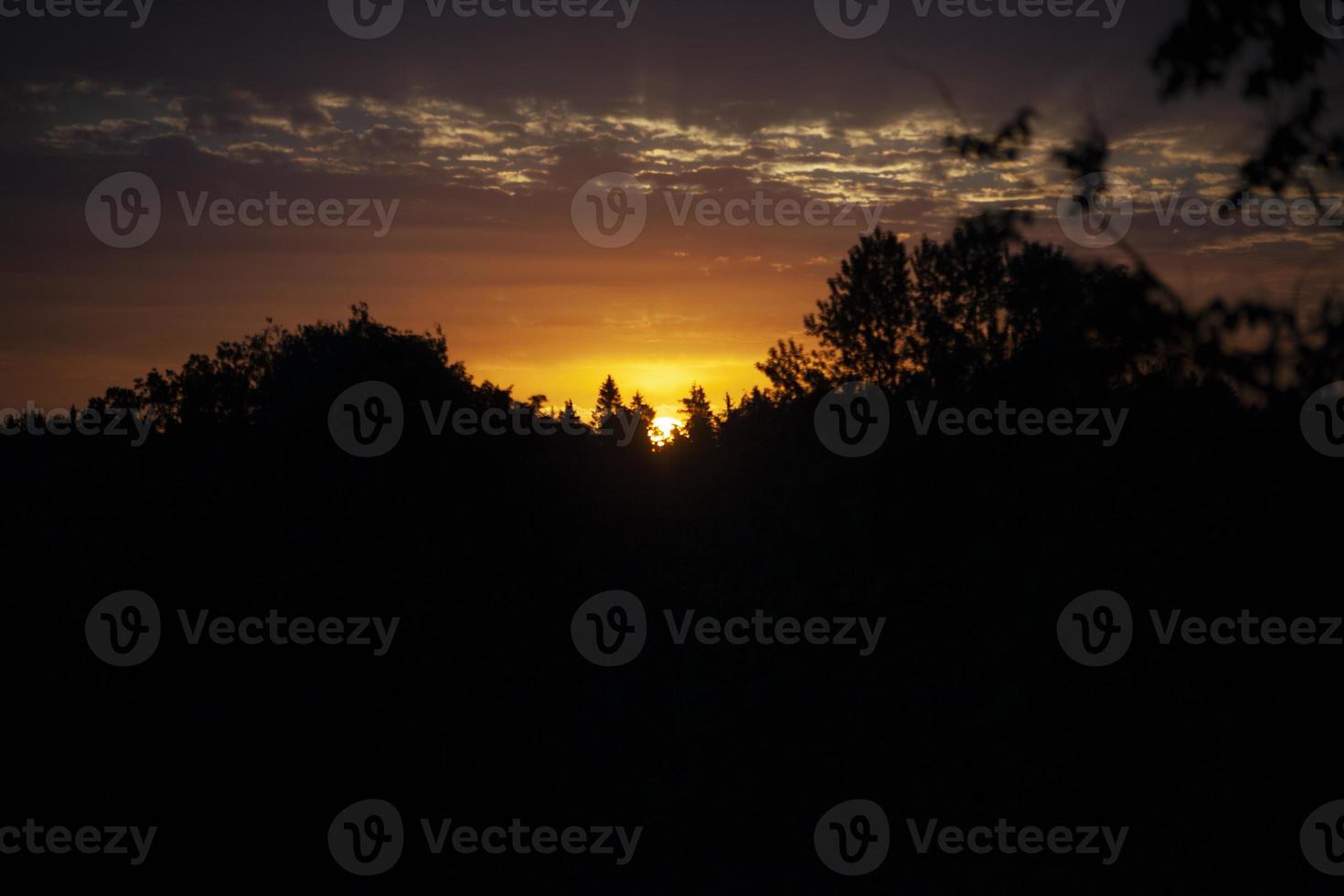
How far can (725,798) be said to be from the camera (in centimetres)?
1465

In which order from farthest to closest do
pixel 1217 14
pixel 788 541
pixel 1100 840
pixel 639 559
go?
pixel 639 559 → pixel 788 541 → pixel 1100 840 → pixel 1217 14

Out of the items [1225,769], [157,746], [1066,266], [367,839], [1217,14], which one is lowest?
→ [367,839]

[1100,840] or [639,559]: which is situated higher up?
[639,559]

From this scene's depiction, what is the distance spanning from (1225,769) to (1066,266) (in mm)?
4168

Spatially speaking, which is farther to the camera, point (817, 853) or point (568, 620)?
point (568, 620)

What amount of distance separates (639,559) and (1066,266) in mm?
14380

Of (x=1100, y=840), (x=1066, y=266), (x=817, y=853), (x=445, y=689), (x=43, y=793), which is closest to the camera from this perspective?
(x=1066, y=266)

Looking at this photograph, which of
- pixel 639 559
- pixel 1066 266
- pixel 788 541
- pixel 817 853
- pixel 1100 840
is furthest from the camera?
pixel 639 559

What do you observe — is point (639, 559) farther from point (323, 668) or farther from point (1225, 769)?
point (1225, 769)

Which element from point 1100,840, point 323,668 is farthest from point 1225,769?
point 323,668

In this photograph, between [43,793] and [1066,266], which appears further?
[43,793]

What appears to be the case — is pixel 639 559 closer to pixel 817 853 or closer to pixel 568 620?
pixel 568 620

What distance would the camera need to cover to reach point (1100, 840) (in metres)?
9.51

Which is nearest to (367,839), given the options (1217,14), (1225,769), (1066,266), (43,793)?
(43,793)
